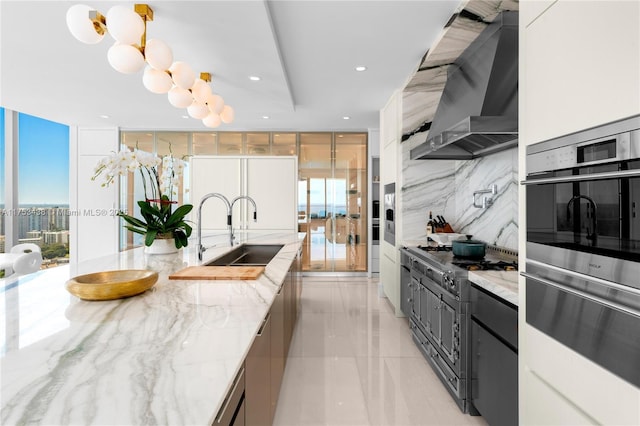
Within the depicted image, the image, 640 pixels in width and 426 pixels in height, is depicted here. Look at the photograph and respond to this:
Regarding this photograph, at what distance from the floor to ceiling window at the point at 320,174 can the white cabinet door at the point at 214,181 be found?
57 centimetres

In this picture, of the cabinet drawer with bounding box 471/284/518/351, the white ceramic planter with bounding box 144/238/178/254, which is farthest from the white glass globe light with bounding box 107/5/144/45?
the cabinet drawer with bounding box 471/284/518/351

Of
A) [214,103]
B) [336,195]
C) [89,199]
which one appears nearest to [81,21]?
[214,103]

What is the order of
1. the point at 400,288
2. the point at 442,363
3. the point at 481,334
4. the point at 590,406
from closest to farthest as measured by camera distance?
the point at 590,406 → the point at 481,334 → the point at 442,363 → the point at 400,288

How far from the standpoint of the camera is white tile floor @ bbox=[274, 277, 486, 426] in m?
1.94

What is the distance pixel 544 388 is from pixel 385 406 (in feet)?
3.44

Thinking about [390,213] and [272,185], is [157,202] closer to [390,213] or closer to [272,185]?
[390,213]

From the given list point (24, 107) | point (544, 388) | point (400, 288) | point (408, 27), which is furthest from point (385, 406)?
point (24, 107)

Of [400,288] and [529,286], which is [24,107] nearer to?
[400,288]

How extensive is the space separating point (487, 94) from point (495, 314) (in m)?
1.43

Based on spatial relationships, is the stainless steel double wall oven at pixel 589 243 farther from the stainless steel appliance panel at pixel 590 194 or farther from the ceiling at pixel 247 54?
the ceiling at pixel 247 54

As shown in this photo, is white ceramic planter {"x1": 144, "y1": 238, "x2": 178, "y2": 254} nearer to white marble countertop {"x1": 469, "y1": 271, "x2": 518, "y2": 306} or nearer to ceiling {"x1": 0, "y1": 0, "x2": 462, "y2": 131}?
ceiling {"x1": 0, "y1": 0, "x2": 462, "y2": 131}

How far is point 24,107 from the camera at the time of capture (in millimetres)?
4371

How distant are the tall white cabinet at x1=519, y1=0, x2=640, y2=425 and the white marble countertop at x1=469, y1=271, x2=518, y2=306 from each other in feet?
0.41

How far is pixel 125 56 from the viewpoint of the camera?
5.76 ft
